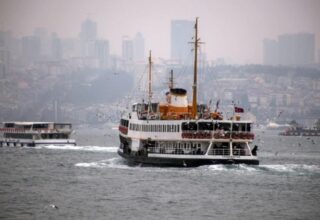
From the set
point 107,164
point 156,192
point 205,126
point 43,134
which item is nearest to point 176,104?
point 205,126

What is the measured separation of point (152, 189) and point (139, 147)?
708 inches

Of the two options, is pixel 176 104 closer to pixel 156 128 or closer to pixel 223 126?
pixel 156 128

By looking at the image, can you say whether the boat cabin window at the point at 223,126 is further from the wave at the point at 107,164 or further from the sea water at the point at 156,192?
the wave at the point at 107,164

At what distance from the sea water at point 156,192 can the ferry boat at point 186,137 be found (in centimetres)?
76

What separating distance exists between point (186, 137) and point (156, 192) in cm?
1300

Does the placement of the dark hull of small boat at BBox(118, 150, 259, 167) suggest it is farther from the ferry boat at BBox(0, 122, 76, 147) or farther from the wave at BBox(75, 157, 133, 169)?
the ferry boat at BBox(0, 122, 76, 147)

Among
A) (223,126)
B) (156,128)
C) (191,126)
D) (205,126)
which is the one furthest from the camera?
(156,128)

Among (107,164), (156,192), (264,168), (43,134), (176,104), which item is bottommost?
(156,192)

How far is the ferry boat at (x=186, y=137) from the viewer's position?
82750mm

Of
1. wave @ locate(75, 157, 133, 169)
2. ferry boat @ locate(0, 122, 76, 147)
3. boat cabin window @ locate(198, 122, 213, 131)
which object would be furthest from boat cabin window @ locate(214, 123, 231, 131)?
ferry boat @ locate(0, 122, 76, 147)

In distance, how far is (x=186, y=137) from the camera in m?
83.6

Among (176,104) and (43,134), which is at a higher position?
(176,104)

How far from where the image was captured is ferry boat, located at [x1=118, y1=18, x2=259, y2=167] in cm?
8275

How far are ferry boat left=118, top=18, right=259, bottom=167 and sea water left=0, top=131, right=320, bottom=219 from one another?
76cm
